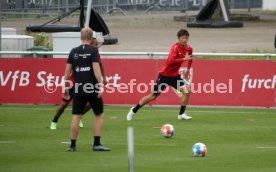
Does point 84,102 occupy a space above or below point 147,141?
above

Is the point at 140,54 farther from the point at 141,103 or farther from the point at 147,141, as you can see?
the point at 147,141

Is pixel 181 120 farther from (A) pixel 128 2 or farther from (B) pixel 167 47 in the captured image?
(A) pixel 128 2

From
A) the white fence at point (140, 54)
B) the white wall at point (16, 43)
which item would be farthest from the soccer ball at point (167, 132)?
the white wall at point (16, 43)

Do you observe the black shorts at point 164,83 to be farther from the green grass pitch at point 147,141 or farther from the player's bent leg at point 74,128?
the player's bent leg at point 74,128

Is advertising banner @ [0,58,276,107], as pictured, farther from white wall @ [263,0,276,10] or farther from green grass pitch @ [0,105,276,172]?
white wall @ [263,0,276,10]

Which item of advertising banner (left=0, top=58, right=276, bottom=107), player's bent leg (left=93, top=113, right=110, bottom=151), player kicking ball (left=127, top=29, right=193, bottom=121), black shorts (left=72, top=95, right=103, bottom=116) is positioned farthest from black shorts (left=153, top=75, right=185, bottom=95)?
black shorts (left=72, top=95, right=103, bottom=116)

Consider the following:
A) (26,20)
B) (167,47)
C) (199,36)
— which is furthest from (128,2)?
(167,47)

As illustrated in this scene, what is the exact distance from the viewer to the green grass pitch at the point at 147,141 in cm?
1484

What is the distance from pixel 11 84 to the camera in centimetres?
2502

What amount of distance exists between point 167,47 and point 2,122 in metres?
17.7

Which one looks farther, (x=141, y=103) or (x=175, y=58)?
(x=141, y=103)

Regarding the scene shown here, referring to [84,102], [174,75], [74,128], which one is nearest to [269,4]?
[174,75]

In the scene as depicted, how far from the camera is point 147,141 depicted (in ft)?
59.0

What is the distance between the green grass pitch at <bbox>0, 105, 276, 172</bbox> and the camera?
584 inches
